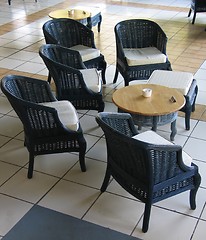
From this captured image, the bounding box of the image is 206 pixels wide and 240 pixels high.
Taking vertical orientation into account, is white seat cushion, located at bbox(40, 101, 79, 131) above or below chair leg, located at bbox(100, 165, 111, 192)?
above

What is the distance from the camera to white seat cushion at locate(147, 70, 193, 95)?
12.4 feet

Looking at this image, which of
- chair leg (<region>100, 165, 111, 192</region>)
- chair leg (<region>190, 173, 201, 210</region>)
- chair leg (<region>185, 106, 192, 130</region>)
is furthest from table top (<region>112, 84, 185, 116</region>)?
chair leg (<region>190, 173, 201, 210</region>)

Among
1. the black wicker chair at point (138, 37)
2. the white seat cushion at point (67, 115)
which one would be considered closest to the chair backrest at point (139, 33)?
the black wicker chair at point (138, 37)

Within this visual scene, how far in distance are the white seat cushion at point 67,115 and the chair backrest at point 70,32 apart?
5.11 ft

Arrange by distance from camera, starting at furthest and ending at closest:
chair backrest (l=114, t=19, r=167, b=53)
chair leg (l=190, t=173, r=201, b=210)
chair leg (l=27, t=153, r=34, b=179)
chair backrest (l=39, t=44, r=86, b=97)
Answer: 1. chair backrest (l=114, t=19, r=167, b=53)
2. chair backrest (l=39, t=44, r=86, b=97)
3. chair leg (l=27, t=153, r=34, b=179)
4. chair leg (l=190, t=173, r=201, b=210)

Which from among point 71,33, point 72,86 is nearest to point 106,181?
point 72,86

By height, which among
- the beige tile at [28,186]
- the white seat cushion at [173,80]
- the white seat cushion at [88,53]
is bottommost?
the beige tile at [28,186]

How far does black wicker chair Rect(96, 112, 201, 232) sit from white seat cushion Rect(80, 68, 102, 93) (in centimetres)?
107

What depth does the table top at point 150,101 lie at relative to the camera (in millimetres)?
3332

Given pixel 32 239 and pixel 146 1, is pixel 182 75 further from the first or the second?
pixel 146 1

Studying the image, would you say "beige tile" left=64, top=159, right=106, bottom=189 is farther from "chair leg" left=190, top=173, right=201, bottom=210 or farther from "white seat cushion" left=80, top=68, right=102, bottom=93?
"white seat cushion" left=80, top=68, right=102, bottom=93

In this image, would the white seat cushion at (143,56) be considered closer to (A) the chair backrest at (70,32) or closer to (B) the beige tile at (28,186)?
(A) the chair backrest at (70,32)

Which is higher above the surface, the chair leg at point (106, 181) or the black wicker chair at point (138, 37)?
the black wicker chair at point (138, 37)

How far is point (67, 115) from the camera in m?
3.26
